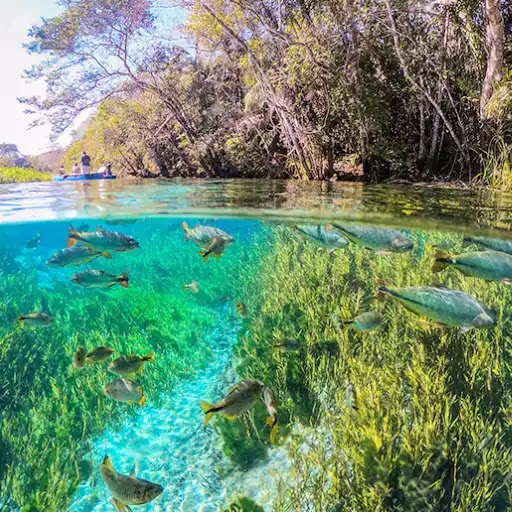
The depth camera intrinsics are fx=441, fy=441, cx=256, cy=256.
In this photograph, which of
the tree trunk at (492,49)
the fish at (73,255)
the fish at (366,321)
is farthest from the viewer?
the tree trunk at (492,49)

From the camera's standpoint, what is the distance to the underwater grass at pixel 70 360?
18.3ft

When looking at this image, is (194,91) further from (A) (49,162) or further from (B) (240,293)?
(A) (49,162)

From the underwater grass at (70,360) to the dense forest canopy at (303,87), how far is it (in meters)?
5.66

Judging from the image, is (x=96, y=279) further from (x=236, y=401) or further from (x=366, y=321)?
(x=366, y=321)

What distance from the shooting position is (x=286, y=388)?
607cm

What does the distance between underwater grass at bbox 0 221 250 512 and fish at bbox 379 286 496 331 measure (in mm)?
4268

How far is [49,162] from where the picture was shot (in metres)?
44.6

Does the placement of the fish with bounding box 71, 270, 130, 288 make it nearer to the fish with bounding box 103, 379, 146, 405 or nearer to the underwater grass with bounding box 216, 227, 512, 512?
the fish with bounding box 103, 379, 146, 405

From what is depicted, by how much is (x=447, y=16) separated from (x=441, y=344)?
33.7 ft

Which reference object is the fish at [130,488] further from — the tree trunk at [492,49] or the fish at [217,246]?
the tree trunk at [492,49]

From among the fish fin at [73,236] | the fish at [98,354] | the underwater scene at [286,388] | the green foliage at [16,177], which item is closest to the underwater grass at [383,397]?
the underwater scene at [286,388]

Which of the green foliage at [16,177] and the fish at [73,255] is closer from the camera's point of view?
the fish at [73,255]

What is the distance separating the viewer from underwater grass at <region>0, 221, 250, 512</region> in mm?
5590

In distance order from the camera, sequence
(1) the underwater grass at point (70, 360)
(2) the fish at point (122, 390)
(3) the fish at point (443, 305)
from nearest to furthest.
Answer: (3) the fish at point (443, 305)
(2) the fish at point (122, 390)
(1) the underwater grass at point (70, 360)
